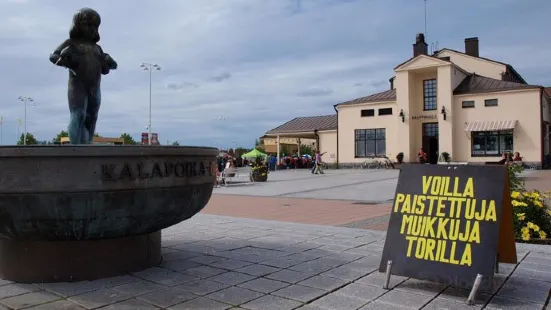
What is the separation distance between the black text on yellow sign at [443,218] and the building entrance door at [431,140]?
33467 mm

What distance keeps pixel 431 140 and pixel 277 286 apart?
34.3 m

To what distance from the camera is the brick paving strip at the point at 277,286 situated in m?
3.87

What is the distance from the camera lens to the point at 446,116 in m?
34.2

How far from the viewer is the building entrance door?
3622cm

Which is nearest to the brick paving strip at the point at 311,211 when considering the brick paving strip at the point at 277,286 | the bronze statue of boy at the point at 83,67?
the brick paving strip at the point at 277,286

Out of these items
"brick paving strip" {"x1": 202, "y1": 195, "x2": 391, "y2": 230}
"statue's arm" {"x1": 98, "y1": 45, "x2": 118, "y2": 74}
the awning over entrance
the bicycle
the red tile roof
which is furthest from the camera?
the red tile roof

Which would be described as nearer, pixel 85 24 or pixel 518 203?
pixel 85 24

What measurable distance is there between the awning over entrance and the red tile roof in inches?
497

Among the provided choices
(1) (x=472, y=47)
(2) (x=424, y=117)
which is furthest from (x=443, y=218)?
(1) (x=472, y=47)

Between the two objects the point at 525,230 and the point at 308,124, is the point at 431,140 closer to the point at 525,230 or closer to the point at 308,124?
the point at 308,124

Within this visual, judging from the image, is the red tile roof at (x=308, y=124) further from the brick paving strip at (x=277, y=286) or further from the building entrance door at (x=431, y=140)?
the brick paving strip at (x=277, y=286)

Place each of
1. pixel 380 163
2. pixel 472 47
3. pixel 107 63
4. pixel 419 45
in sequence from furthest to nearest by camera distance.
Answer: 1. pixel 472 47
2. pixel 419 45
3. pixel 380 163
4. pixel 107 63

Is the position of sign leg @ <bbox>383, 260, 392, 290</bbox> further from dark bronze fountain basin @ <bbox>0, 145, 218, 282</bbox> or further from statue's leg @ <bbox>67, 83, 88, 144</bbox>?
statue's leg @ <bbox>67, 83, 88, 144</bbox>

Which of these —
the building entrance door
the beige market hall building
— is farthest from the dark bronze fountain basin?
the building entrance door
